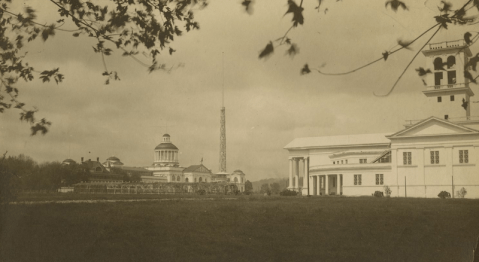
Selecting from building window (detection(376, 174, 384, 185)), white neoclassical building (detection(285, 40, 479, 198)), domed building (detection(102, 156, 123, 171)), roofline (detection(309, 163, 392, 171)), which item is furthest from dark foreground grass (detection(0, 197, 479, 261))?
building window (detection(376, 174, 384, 185))

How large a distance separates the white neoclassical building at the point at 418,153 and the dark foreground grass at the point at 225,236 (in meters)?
1.67

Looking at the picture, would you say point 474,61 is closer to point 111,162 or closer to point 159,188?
point 111,162

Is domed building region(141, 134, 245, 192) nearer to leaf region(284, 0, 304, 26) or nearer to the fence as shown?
the fence

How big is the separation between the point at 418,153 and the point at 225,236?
1051 inches

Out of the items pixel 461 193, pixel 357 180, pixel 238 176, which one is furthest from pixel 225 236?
pixel 357 180

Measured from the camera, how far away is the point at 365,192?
4428cm

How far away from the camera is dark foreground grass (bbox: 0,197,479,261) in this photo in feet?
17.6

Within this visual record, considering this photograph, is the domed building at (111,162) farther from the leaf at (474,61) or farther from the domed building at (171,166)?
the leaf at (474,61)

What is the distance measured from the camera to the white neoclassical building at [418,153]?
7980mm

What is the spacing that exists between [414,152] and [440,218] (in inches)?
1008

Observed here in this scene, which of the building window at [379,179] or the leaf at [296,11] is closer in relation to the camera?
the leaf at [296,11]

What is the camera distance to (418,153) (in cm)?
3044

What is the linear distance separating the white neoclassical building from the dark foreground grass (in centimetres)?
167

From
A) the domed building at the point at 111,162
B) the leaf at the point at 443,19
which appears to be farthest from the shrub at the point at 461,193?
the domed building at the point at 111,162
